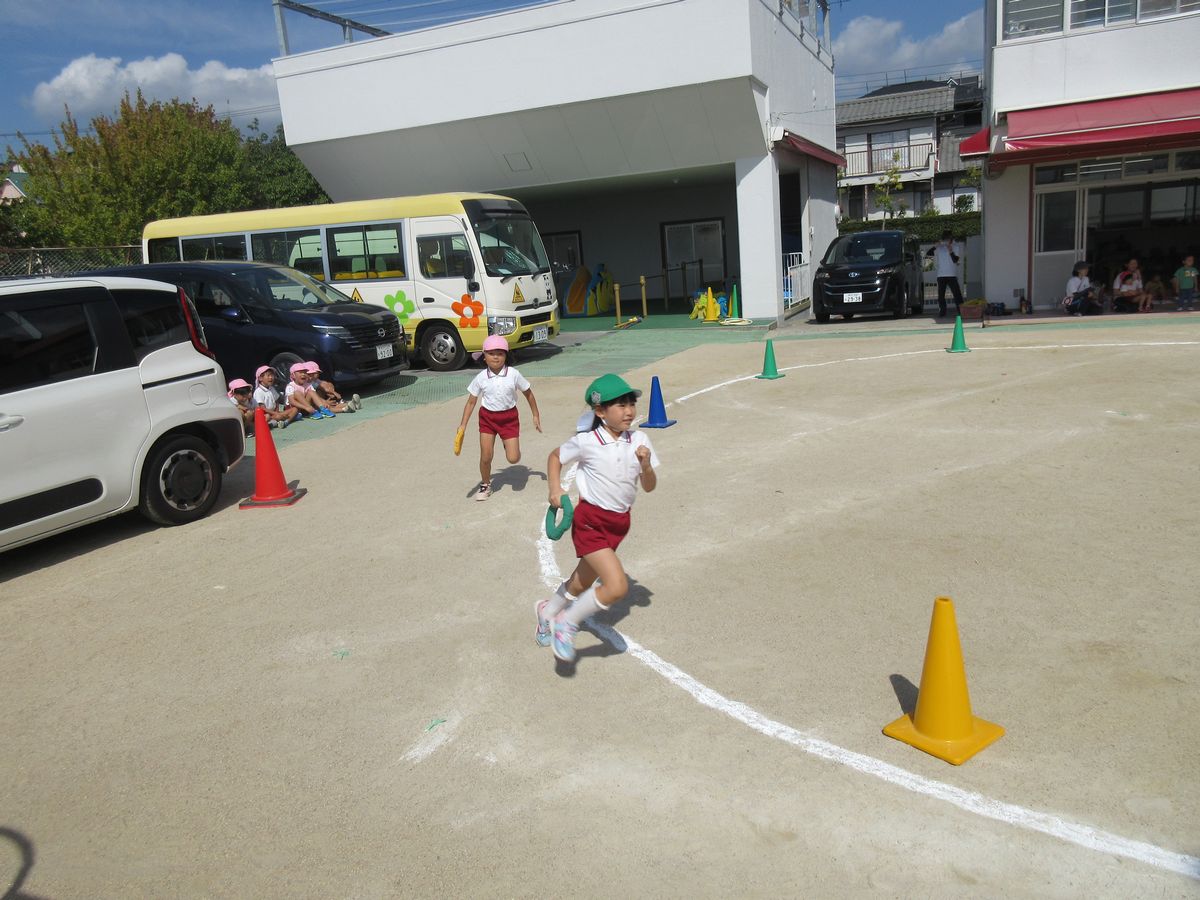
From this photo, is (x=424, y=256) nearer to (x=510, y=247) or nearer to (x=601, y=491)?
(x=510, y=247)

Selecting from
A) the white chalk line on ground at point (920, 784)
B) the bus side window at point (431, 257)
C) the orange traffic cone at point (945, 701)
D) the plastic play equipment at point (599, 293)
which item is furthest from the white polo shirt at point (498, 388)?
the plastic play equipment at point (599, 293)

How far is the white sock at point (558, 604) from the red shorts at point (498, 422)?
10.3ft

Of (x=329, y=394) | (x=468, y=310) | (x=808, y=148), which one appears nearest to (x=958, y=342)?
(x=468, y=310)

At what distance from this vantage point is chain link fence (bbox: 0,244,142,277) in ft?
61.7

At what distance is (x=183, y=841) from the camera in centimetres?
350

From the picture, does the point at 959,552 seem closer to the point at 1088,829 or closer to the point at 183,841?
the point at 1088,829

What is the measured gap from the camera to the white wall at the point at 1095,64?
52.9ft

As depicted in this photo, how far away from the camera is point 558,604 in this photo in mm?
4836

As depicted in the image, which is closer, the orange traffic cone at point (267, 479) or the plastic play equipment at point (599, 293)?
the orange traffic cone at point (267, 479)

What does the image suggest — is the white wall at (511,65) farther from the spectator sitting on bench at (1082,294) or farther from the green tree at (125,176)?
the green tree at (125,176)

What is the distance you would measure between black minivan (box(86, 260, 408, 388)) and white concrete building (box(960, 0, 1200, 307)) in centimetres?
1123

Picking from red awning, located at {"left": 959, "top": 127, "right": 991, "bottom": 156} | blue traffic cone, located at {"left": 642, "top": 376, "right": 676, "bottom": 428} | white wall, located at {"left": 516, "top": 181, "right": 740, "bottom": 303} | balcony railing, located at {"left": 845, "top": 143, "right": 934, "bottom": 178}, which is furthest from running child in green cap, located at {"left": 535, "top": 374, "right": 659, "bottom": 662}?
balcony railing, located at {"left": 845, "top": 143, "right": 934, "bottom": 178}

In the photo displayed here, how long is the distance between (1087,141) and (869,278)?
498 centimetres

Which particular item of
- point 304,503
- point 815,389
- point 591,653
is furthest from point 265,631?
point 815,389
